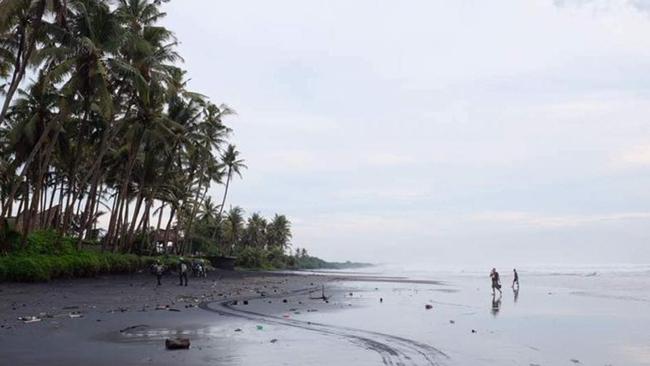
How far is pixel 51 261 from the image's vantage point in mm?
29984

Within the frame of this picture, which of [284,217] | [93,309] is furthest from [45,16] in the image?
[284,217]

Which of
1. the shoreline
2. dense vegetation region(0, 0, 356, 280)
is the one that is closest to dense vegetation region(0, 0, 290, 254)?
dense vegetation region(0, 0, 356, 280)

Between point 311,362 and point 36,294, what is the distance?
1651 centimetres

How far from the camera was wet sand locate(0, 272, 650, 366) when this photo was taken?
36.5 feet

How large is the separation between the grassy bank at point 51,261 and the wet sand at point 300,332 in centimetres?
167

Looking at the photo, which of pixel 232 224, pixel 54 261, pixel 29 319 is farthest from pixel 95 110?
pixel 232 224

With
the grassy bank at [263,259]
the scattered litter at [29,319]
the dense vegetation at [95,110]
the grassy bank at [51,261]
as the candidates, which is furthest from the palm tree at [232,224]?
the scattered litter at [29,319]

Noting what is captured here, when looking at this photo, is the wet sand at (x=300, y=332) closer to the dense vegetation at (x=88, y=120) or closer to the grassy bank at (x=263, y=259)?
the dense vegetation at (x=88, y=120)

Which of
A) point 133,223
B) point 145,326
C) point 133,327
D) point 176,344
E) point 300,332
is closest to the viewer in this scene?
point 176,344

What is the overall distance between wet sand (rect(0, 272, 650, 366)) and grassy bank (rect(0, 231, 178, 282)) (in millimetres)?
1669

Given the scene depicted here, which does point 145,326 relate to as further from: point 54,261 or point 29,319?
point 54,261

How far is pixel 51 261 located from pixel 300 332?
65.8 feet

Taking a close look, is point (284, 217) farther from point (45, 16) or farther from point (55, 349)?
point (55, 349)

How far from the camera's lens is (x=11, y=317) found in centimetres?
1583
